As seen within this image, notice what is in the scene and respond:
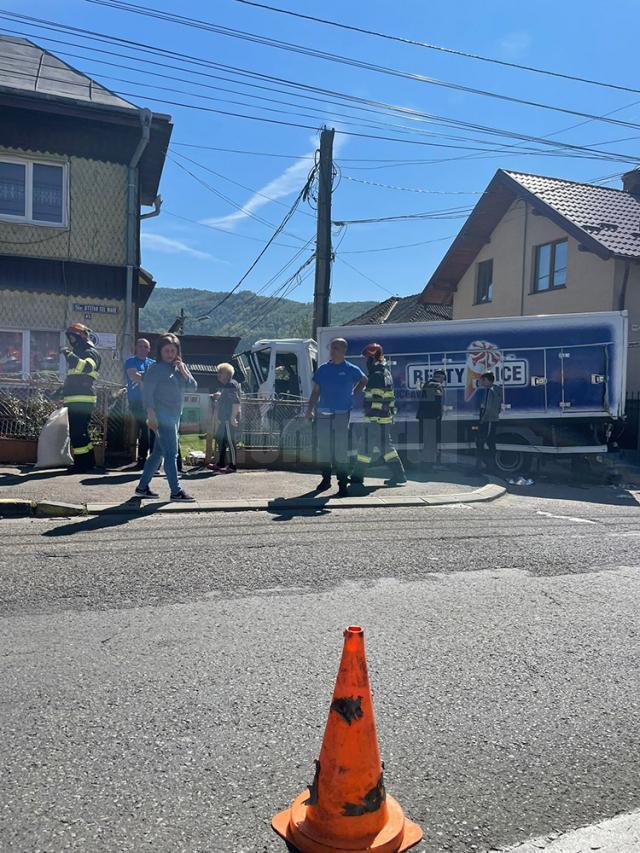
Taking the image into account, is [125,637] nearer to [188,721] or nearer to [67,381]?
[188,721]

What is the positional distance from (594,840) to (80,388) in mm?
8170

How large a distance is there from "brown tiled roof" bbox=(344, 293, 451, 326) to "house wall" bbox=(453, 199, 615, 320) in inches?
202

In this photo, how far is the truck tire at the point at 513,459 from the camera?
12711 mm

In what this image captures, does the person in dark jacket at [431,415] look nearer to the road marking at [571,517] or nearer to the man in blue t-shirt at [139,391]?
the road marking at [571,517]

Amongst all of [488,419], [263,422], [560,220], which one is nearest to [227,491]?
[263,422]

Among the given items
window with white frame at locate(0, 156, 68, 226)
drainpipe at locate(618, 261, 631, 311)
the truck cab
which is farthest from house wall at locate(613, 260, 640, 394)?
window with white frame at locate(0, 156, 68, 226)

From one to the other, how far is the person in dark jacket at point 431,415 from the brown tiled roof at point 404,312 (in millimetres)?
15871

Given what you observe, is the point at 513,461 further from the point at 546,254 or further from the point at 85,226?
the point at 85,226

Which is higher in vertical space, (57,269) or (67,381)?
(57,269)

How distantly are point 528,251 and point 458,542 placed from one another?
1636 cm

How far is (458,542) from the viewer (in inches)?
251

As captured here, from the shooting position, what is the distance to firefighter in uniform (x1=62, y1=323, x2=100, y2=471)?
9.07 meters

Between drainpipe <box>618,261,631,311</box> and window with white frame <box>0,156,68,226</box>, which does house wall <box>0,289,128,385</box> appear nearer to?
window with white frame <box>0,156,68,226</box>

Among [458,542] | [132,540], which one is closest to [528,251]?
[458,542]
